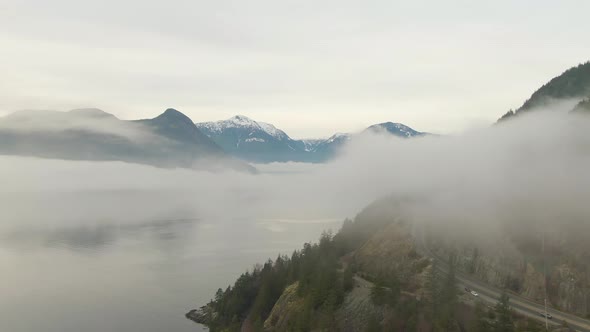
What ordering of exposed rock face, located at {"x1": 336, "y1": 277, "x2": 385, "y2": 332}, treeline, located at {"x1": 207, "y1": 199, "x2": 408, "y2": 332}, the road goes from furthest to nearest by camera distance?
treeline, located at {"x1": 207, "y1": 199, "x2": 408, "y2": 332} → exposed rock face, located at {"x1": 336, "y1": 277, "x2": 385, "y2": 332} → the road

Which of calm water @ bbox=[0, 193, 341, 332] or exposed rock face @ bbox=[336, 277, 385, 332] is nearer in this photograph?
exposed rock face @ bbox=[336, 277, 385, 332]

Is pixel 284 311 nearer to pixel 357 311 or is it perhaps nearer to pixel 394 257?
Answer: pixel 357 311

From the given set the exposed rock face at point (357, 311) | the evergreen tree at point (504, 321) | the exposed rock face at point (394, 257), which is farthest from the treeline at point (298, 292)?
the evergreen tree at point (504, 321)

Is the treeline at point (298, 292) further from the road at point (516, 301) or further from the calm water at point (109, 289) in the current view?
the road at point (516, 301)

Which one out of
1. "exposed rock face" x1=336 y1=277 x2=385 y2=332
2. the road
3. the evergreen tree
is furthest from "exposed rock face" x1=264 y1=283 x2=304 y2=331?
the evergreen tree

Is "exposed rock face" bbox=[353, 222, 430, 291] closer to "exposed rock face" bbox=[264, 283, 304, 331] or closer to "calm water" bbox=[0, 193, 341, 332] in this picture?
"exposed rock face" bbox=[264, 283, 304, 331]

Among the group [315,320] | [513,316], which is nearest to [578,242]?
[513,316]

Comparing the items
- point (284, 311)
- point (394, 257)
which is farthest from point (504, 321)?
point (284, 311)

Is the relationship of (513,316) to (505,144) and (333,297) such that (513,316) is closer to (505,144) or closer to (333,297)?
(333,297)
